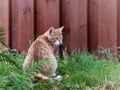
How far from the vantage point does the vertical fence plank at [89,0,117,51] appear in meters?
3.86

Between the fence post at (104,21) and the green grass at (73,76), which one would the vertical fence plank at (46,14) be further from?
the green grass at (73,76)

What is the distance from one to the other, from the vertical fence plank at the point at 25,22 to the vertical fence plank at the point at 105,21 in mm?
683

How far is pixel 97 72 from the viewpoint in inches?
116

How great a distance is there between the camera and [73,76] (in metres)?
2.77

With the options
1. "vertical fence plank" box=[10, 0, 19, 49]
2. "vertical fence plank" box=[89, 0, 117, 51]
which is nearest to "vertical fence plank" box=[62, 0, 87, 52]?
"vertical fence plank" box=[89, 0, 117, 51]

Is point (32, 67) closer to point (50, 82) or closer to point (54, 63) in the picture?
point (50, 82)

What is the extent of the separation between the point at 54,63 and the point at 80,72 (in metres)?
0.23

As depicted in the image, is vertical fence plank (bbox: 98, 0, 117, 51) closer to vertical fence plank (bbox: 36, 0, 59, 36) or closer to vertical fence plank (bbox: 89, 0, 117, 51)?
vertical fence plank (bbox: 89, 0, 117, 51)

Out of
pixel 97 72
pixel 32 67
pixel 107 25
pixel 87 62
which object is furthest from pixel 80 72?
pixel 107 25

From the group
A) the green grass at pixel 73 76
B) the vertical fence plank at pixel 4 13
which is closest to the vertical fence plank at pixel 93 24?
the green grass at pixel 73 76

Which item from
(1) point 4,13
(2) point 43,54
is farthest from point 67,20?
(2) point 43,54

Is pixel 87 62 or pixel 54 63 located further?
pixel 87 62

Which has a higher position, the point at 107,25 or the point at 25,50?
the point at 107,25

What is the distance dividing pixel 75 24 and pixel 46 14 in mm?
345
